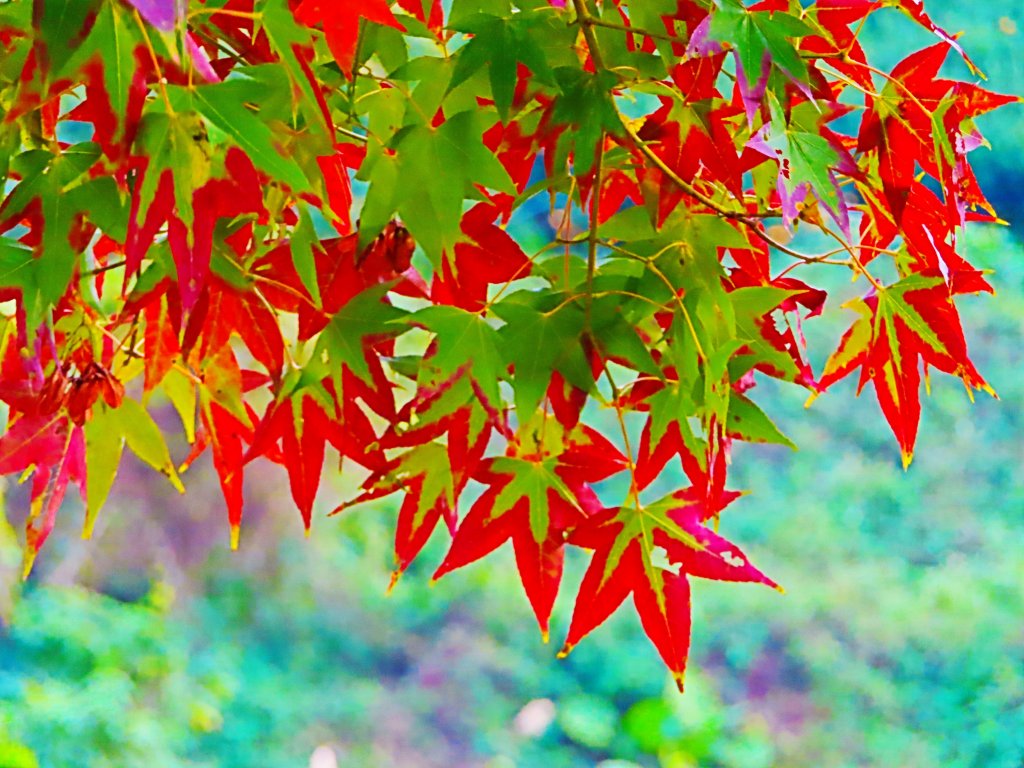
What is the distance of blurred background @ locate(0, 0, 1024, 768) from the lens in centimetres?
150

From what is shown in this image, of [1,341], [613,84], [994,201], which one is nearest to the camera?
[613,84]

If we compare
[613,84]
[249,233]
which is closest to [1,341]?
[249,233]

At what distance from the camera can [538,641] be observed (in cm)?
156

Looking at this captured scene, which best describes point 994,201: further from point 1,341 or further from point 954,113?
point 1,341

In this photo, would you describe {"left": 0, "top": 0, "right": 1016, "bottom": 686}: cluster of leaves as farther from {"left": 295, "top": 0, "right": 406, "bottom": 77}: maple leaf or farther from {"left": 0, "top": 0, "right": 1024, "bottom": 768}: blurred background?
{"left": 0, "top": 0, "right": 1024, "bottom": 768}: blurred background

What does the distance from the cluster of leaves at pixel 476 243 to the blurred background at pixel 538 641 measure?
1092 millimetres

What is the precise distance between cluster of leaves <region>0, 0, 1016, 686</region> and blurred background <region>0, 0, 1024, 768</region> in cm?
109

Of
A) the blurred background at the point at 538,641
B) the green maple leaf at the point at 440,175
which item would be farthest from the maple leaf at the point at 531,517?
the blurred background at the point at 538,641

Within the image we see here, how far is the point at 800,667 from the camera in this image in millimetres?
1517

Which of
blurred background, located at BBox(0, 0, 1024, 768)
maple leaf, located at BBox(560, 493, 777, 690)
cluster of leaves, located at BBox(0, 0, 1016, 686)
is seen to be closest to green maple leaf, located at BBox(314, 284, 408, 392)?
cluster of leaves, located at BBox(0, 0, 1016, 686)

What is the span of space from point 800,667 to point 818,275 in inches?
24.4

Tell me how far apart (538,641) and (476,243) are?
1210 millimetres

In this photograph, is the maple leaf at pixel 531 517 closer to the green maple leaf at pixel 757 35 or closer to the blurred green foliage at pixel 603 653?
the green maple leaf at pixel 757 35

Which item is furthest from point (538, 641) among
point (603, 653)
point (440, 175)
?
point (440, 175)
